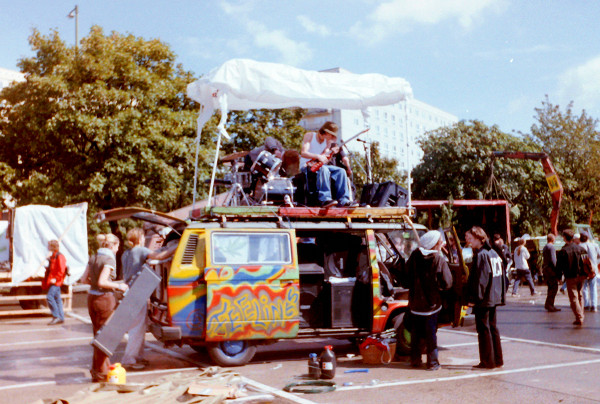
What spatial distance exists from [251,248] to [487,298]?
10.5 feet

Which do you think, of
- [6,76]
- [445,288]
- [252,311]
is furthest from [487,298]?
[6,76]

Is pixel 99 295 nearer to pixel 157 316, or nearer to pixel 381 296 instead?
pixel 157 316

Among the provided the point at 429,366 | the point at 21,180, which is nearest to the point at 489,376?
the point at 429,366

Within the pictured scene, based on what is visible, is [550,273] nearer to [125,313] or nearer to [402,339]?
[402,339]

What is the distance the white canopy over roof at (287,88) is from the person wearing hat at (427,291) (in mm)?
3228

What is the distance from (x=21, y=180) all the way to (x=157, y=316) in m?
21.1

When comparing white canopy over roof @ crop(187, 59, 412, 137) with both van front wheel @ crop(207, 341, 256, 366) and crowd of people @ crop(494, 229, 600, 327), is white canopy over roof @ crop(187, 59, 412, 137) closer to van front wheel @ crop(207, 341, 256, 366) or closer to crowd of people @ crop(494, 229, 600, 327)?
van front wheel @ crop(207, 341, 256, 366)

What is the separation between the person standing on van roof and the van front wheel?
2.40 m

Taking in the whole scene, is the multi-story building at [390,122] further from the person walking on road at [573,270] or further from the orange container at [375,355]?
the orange container at [375,355]

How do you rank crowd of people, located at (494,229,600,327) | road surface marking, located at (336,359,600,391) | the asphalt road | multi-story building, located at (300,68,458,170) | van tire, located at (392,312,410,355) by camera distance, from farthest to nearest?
multi-story building, located at (300,68,458,170)
crowd of people, located at (494,229,600,327)
van tire, located at (392,312,410,355)
road surface marking, located at (336,359,600,391)
the asphalt road

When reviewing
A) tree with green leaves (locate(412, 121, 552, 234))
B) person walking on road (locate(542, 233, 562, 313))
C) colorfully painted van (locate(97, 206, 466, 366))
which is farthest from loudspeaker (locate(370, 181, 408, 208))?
tree with green leaves (locate(412, 121, 552, 234))

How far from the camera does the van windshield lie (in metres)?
8.87

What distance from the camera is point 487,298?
8.56 metres

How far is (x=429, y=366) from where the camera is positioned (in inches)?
341
